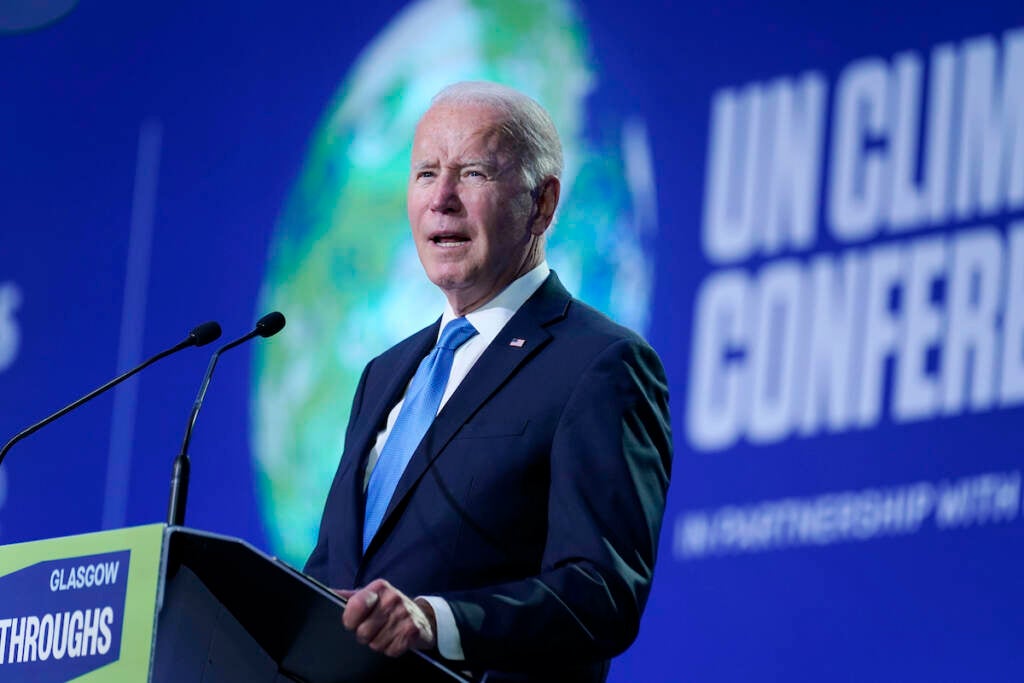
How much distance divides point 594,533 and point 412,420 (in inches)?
16.3

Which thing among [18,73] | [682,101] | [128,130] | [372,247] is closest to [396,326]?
[372,247]

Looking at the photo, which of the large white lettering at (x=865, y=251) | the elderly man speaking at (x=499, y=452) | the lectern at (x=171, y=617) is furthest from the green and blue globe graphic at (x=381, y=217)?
the lectern at (x=171, y=617)

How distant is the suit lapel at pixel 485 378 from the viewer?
2.15 meters

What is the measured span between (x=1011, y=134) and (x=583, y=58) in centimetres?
130

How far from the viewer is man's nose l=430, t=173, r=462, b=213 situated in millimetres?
2352

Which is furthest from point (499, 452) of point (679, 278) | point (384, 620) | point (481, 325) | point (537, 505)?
point (679, 278)

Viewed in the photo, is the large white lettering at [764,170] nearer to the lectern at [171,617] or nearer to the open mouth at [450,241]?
the open mouth at [450,241]

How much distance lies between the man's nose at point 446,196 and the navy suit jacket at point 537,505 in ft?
0.69

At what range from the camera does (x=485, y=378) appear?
2221mm

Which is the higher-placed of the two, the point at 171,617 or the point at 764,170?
the point at 764,170

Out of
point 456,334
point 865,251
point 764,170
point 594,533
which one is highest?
point 764,170

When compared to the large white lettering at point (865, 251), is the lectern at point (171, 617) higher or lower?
lower

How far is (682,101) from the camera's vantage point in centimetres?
409

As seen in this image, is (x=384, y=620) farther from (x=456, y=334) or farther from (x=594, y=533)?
(x=456, y=334)
